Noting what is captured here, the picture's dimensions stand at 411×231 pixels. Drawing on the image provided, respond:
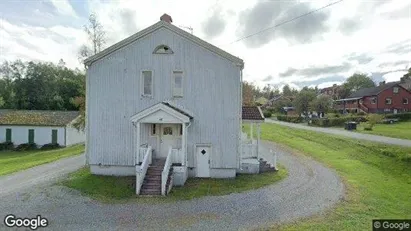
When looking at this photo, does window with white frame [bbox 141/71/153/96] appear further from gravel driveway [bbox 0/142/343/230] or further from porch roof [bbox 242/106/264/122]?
gravel driveway [bbox 0/142/343/230]

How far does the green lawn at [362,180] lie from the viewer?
11.3m

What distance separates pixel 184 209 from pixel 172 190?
3.05 metres

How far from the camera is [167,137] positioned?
18.8 metres

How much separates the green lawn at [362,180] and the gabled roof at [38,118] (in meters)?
28.3

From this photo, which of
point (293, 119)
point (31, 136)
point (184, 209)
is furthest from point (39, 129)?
point (293, 119)

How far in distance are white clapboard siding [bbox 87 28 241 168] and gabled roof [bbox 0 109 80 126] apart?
80.0ft

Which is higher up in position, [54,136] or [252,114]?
[252,114]

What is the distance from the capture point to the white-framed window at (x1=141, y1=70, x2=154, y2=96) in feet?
60.0

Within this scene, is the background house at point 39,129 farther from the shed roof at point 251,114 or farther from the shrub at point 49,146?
the shed roof at point 251,114

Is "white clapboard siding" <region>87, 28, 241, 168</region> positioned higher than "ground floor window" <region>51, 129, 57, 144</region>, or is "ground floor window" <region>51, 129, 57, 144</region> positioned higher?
"white clapboard siding" <region>87, 28, 241, 168</region>

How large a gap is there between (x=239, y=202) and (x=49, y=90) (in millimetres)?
60638

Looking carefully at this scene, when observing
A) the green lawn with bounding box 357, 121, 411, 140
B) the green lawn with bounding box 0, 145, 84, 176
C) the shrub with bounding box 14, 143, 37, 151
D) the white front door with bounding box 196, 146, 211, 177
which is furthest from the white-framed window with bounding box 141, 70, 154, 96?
the shrub with bounding box 14, 143, 37, 151

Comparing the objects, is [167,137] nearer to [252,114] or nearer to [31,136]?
[252,114]

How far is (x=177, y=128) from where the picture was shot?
18734 millimetres
